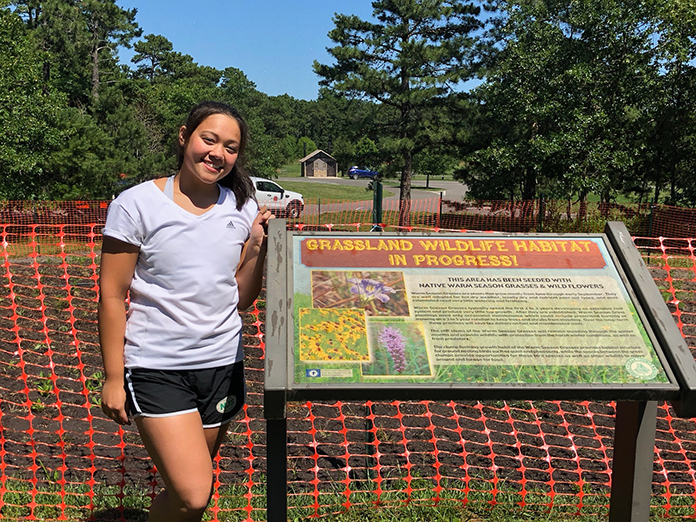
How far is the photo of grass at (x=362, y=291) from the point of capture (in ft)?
7.27

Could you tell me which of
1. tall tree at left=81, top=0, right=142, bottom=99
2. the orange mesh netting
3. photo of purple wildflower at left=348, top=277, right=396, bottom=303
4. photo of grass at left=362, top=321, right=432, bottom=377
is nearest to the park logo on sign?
photo of grass at left=362, top=321, right=432, bottom=377

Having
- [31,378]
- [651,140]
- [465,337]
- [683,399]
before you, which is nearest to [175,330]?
[465,337]

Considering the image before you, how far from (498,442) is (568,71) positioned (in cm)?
1397

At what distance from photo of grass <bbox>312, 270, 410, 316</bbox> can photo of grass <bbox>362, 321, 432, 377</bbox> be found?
61 mm

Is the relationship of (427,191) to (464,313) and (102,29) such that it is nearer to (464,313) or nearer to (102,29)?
(102,29)

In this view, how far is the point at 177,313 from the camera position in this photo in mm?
2025

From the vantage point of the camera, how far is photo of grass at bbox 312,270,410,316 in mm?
2217

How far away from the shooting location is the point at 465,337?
217 centimetres

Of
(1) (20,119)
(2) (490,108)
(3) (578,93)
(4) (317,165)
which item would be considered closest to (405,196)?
(2) (490,108)

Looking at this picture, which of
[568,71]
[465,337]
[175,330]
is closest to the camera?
[175,330]

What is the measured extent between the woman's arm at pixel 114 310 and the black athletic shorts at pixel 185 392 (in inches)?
2.0

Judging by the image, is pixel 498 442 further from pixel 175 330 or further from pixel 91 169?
pixel 91 169

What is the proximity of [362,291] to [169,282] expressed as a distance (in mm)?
717

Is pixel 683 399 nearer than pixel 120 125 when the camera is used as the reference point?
Yes
